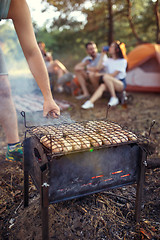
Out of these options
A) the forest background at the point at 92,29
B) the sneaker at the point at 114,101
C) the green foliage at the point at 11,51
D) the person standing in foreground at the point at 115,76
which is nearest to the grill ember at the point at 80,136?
the person standing in foreground at the point at 115,76

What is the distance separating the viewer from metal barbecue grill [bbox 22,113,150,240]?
4.99 feet

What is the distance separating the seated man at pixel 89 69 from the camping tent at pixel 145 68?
1.62 metres

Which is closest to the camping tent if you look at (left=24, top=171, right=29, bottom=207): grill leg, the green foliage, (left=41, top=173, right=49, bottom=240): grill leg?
the green foliage

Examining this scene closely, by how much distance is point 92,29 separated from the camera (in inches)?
525

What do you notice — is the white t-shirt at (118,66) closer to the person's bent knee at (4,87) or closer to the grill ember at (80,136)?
the person's bent knee at (4,87)

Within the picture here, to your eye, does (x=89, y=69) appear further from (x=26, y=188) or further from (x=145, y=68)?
(x=26, y=188)

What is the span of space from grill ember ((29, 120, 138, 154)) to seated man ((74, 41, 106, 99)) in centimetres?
507

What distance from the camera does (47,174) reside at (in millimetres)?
1461

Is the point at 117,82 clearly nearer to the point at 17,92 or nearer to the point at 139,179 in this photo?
the point at 17,92

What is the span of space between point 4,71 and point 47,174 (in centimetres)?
157

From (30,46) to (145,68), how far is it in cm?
689

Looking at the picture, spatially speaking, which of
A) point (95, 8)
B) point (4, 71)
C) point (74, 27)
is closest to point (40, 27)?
point (74, 27)

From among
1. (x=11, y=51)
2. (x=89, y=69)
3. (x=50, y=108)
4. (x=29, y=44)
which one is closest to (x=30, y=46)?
(x=29, y=44)

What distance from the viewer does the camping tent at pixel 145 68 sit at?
768 centimetres
